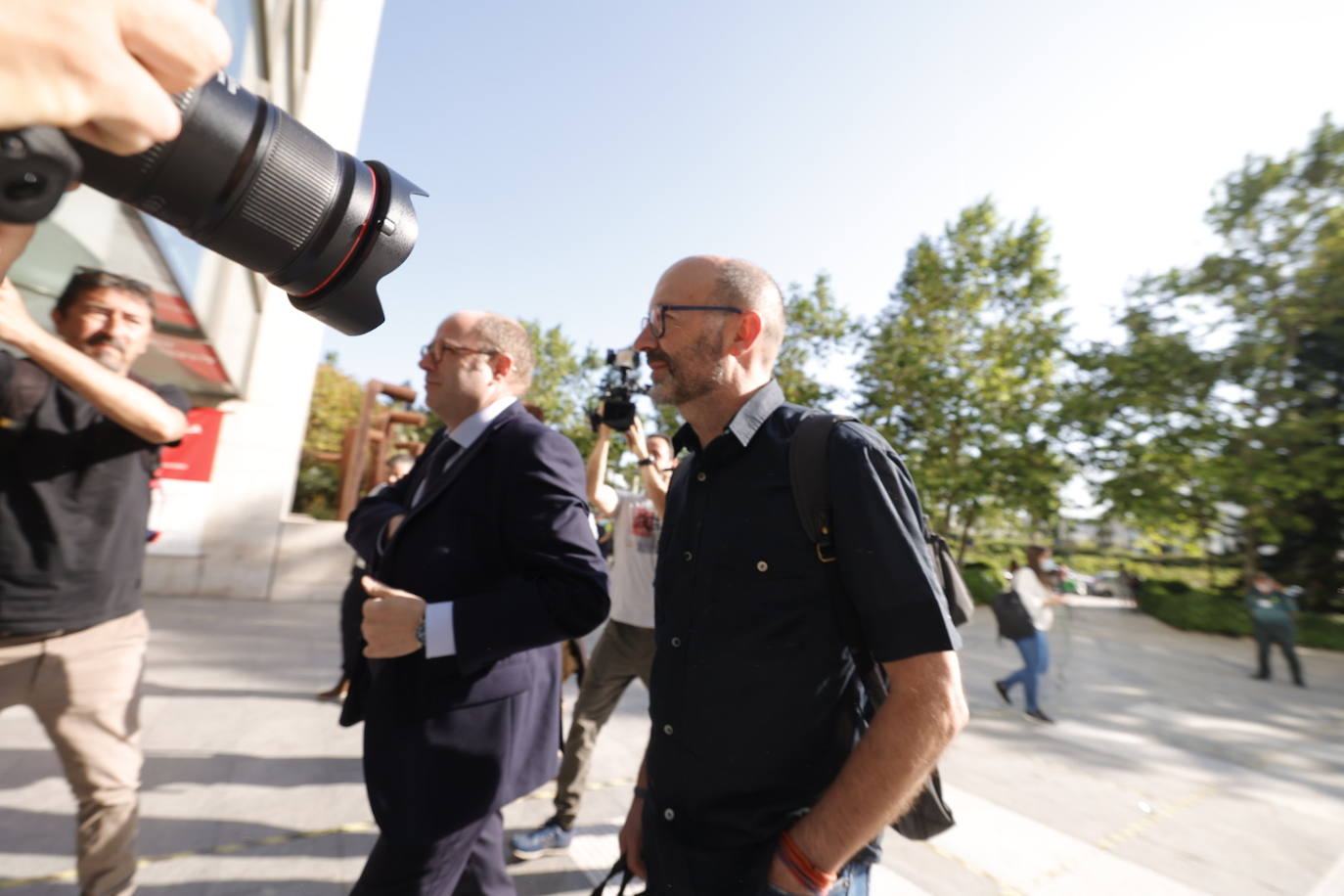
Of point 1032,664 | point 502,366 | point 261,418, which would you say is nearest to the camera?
point 502,366

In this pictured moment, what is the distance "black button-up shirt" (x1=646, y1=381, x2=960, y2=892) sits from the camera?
4.06 feet

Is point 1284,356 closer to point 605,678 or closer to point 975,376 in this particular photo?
point 975,376

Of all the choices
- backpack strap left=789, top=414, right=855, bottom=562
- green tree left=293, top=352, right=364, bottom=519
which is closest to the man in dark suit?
backpack strap left=789, top=414, right=855, bottom=562

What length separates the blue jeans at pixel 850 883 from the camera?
1258 mm

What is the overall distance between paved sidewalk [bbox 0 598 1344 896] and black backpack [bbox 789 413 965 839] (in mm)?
2078

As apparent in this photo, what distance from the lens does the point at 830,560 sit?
133 cm

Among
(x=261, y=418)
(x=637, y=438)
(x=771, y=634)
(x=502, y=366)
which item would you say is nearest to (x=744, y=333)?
(x=771, y=634)

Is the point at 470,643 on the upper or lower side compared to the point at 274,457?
lower

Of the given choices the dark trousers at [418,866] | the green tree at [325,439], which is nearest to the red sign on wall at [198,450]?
the green tree at [325,439]

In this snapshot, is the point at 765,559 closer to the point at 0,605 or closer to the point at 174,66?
the point at 174,66

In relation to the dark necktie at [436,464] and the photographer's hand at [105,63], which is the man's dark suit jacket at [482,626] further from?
the photographer's hand at [105,63]

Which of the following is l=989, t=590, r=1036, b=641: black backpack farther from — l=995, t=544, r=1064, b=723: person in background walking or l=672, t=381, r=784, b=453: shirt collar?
l=672, t=381, r=784, b=453: shirt collar

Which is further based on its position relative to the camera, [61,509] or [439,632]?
[61,509]

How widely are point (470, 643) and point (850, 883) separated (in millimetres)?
1003
